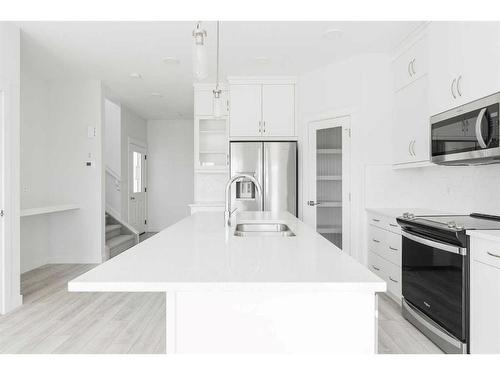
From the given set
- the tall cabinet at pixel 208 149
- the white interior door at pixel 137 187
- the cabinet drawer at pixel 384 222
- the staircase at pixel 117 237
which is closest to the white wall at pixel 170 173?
the white interior door at pixel 137 187

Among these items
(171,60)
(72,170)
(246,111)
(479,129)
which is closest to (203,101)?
(246,111)

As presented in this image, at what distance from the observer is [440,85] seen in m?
2.77

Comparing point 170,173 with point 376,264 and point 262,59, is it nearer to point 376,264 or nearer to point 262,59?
point 262,59

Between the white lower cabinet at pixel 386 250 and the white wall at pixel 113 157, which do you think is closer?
the white lower cabinet at pixel 386 250

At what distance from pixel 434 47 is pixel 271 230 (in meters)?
1.92

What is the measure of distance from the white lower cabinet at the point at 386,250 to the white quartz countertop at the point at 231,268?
5.81 ft

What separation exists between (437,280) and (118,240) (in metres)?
4.66

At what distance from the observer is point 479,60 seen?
229cm

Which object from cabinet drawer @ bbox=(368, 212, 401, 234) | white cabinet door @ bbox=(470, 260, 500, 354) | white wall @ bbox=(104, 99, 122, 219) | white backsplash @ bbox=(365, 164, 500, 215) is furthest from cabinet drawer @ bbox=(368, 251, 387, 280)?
white wall @ bbox=(104, 99, 122, 219)

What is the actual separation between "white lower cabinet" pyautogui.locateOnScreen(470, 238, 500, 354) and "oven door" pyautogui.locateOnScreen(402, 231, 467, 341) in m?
0.06

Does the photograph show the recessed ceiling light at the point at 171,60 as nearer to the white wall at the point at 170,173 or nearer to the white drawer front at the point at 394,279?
the white drawer front at the point at 394,279

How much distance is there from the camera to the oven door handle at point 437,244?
2.09 m
